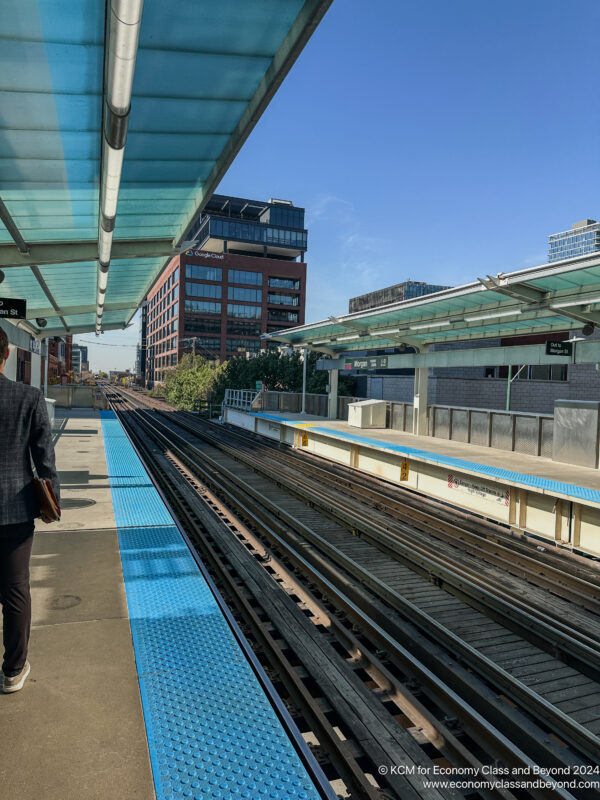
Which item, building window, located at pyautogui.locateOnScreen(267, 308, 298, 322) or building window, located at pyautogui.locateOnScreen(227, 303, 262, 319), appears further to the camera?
building window, located at pyautogui.locateOnScreen(267, 308, 298, 322)

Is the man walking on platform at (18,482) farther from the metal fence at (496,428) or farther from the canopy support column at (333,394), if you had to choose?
the canopy support column at (333,394)

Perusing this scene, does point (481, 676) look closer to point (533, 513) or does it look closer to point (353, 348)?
point (533, 513)

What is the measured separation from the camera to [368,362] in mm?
20156

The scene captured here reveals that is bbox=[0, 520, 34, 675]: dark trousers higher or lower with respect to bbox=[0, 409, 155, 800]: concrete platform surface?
higher

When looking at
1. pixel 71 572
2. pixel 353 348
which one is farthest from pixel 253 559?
pixel 353 348

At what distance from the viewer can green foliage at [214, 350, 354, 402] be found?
1307 inches

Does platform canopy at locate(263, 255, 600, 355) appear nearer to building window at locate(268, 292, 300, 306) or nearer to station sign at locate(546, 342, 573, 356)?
station sign at locate(546, 342, 573, 356)

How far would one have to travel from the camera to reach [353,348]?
75.2ft

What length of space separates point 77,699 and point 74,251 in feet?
26.0

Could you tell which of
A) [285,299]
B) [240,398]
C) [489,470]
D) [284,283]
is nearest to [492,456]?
[489,470]

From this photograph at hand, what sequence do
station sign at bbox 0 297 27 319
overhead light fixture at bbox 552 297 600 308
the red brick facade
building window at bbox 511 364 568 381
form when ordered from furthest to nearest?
1. the red brick facade
2. building window at bbox 511 364 568 381
3. overhead light fixture at bbox 552 297 600 308
4. station sign at bbox 0 297 27 319

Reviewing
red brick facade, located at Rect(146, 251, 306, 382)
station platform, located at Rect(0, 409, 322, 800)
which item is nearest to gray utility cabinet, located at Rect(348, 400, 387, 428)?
station platform, located at Rect(0, 409, 322, 800)

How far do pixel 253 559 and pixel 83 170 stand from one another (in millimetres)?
6131

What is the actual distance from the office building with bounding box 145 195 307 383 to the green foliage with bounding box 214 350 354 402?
40993 mm
